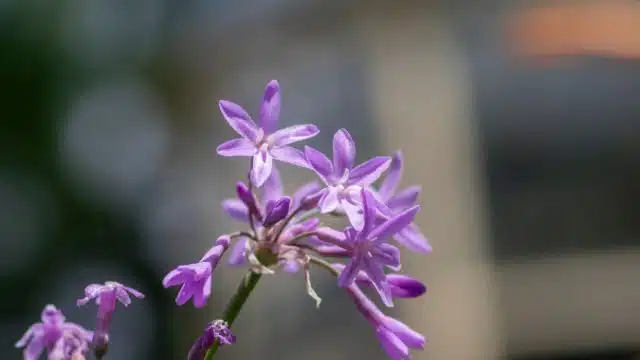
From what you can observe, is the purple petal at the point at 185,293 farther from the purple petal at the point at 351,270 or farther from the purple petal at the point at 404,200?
the purple petal at the point at 404,200

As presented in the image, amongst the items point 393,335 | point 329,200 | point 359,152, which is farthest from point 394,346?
point 359,152

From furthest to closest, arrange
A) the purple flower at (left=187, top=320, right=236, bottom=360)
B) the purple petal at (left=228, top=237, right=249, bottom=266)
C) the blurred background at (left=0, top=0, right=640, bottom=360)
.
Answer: the blurred background at (left=0, top=0, right=640, bottom=360) < the purple petal at (left=228, top=237, right=249, bottom=266) < the purple flower at (left=187, top=320, right=236, bottom=360)

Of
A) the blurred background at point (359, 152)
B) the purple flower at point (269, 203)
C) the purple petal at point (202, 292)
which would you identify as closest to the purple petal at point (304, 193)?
the purple flower at point (269, 203)

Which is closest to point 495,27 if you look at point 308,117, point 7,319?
point 308,117

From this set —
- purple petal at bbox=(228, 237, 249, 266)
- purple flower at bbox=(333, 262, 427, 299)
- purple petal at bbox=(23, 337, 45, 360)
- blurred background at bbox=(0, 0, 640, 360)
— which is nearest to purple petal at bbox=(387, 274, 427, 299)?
purple flower at bbox=(333, 262, 427, 299)

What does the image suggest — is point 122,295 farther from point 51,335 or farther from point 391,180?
point 391,180

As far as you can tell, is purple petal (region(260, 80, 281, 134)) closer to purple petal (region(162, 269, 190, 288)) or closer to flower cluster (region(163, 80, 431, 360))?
flower cluster (region(163, 80, 431, 360))

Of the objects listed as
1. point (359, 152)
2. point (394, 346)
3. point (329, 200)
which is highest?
point (329, 200)
